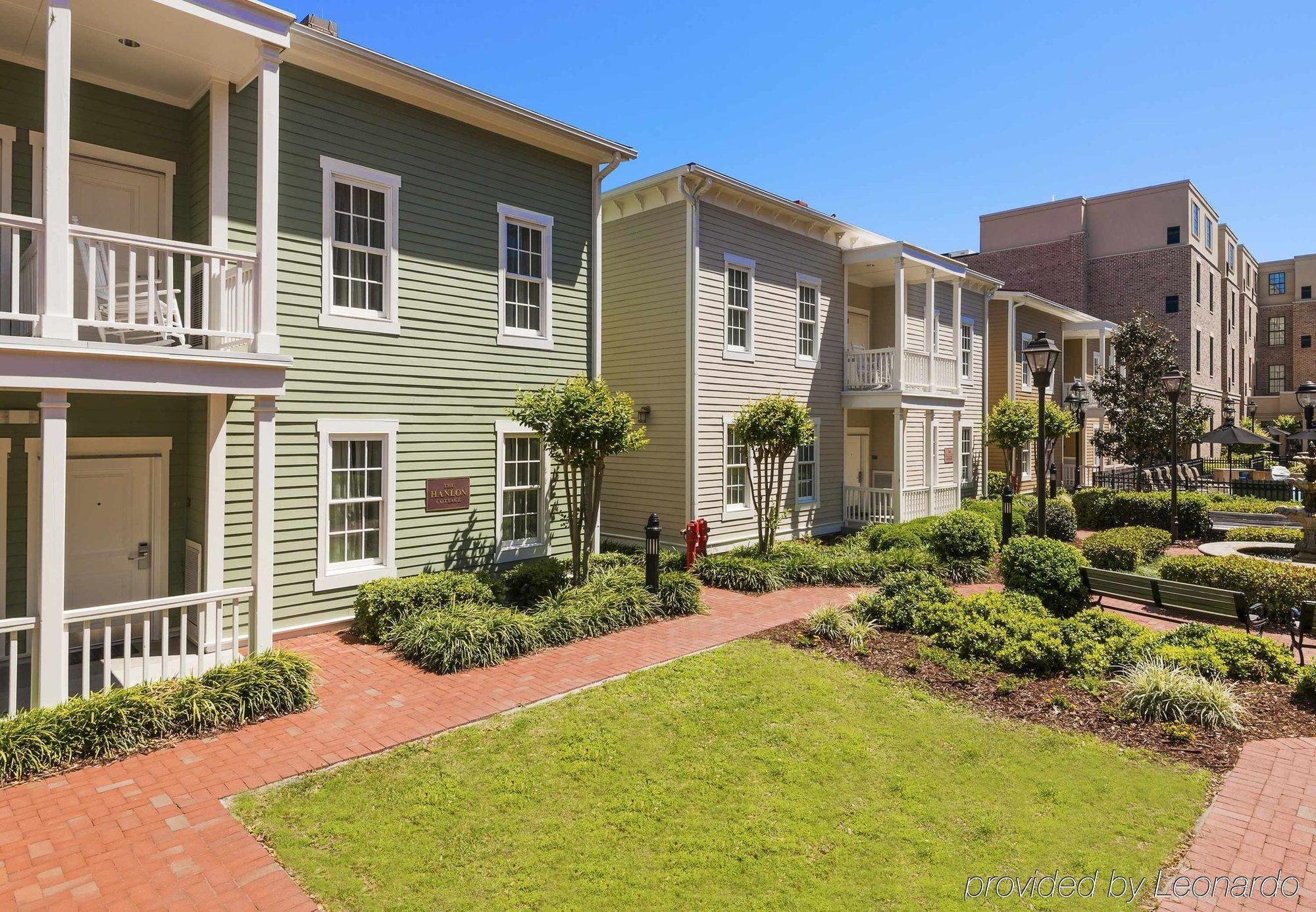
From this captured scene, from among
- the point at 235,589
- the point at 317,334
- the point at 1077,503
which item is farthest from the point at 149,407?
the point at 1077,503

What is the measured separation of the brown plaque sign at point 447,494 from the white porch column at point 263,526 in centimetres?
312

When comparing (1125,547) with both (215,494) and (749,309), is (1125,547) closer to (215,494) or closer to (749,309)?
(749,309)

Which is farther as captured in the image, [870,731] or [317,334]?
[317,334]

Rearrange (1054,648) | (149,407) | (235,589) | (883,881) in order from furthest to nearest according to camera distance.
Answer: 1. (149,407)
2. (1054,648)
3. (235,589)
4. (883,881)

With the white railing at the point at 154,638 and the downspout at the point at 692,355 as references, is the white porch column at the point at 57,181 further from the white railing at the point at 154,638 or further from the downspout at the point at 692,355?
the downspout at the point at 692,355

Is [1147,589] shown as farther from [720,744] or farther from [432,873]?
[432,873]

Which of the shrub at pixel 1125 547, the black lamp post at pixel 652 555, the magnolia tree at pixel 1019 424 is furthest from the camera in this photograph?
the magnolia tree at pixel 1019 424

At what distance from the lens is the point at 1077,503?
21531 mm

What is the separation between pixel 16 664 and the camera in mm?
6664

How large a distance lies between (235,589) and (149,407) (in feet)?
10.7

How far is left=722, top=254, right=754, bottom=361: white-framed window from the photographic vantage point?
15.1 m

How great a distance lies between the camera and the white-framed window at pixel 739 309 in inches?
594

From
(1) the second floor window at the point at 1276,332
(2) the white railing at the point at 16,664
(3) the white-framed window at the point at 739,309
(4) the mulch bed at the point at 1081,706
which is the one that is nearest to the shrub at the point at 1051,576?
(4) the mulch bed at the point at 1081,706

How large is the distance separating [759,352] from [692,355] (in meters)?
2.26
